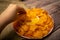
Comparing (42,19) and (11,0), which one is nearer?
(42,19)

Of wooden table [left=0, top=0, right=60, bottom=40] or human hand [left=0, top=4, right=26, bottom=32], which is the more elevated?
human hand [left=0, top=4, right=26, bottom=32]

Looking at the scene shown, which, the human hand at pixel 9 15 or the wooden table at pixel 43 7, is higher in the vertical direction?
the human hand at pixel 9 15

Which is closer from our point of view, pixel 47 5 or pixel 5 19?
pixel 5 19

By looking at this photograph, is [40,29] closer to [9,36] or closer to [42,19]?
[42,19]

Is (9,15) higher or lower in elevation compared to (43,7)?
higher

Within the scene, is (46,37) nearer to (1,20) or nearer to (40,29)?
(40,29)

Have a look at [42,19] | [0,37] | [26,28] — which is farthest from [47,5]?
[0,37]

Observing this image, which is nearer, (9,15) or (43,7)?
(9,15)

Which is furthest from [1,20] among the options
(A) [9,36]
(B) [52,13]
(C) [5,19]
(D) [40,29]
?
(B) [52,13]

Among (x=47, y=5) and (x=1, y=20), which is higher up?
(x=1, y=20)

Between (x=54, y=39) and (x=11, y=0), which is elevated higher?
(x=11, y=0)
